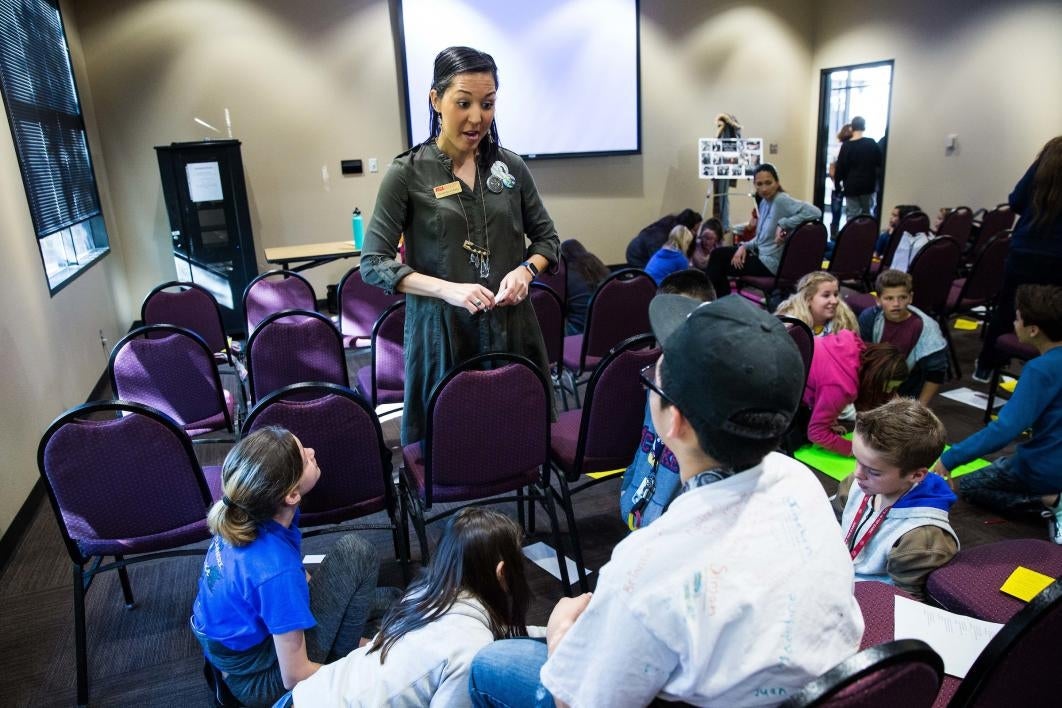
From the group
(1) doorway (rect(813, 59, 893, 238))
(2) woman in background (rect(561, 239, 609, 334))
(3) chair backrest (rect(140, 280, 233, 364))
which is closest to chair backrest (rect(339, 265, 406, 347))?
(3) chair backrest (rect(140, 280, 233, 364))

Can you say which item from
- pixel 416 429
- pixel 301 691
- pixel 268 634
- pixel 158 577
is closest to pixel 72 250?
pixel 158 577

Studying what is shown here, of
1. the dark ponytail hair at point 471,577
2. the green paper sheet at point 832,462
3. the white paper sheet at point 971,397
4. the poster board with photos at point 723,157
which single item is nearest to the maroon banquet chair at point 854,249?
the white paper sheet at point 971,397

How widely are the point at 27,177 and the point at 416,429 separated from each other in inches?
117

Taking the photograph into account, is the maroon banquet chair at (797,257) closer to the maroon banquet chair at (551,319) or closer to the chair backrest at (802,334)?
the maroon banquet chair at (551,319)

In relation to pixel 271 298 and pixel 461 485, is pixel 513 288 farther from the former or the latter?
pixel 271 298

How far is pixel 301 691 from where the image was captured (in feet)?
4.37

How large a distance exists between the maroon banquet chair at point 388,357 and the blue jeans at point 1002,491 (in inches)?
90.8

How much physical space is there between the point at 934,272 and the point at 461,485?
326 cm

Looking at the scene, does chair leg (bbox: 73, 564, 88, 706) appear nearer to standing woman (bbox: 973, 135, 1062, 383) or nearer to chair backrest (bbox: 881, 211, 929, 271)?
standing woman (bbox: 973, 135, 1062, 383)

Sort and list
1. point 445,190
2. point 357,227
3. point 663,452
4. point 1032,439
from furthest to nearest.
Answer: point 357,227, point 1032,439, point 445,190, point 663,452

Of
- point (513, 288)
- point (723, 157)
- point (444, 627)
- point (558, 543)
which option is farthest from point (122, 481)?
point (723, 157)

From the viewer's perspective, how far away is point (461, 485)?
206 cm

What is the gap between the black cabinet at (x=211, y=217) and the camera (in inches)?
203

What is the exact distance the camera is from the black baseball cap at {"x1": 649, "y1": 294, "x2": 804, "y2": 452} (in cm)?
79
